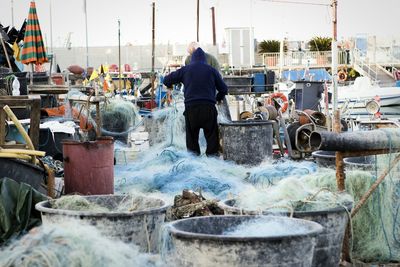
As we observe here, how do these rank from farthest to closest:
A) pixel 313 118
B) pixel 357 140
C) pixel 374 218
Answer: pixel 313 118 → pixel 374 218 → pixel 357 140

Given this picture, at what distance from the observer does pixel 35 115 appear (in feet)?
28.4

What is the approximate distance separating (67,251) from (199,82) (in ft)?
24.9

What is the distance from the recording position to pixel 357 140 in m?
6.36

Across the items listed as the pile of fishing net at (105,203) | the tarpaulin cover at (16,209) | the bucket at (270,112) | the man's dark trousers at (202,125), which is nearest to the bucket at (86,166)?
the tarpaulin cover at (16,209)

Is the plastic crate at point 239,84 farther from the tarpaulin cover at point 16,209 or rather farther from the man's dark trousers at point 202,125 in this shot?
the tarpaulin cover at point 16,209

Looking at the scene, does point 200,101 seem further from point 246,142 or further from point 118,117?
point 118,117

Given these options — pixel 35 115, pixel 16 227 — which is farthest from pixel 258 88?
pixel 16 227

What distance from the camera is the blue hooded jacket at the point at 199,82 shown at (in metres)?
11.5

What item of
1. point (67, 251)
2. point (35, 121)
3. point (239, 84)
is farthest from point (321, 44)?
point (67, 251)

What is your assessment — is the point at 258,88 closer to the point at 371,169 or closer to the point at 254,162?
the point at 254,162

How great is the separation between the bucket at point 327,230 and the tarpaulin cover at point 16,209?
154 cm

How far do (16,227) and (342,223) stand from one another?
2.41 metres

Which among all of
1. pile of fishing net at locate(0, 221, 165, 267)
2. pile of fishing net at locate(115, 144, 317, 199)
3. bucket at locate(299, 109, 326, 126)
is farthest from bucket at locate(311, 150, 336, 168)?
bucket at locate(299, 109, 326, 126)

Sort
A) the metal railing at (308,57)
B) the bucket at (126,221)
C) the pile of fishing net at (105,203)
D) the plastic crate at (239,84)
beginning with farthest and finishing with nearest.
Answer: the metal railing at (308,57)
the plastic crate at (239,84)
the pile of fishing net at (105,203)
the bucket at (126,221)
